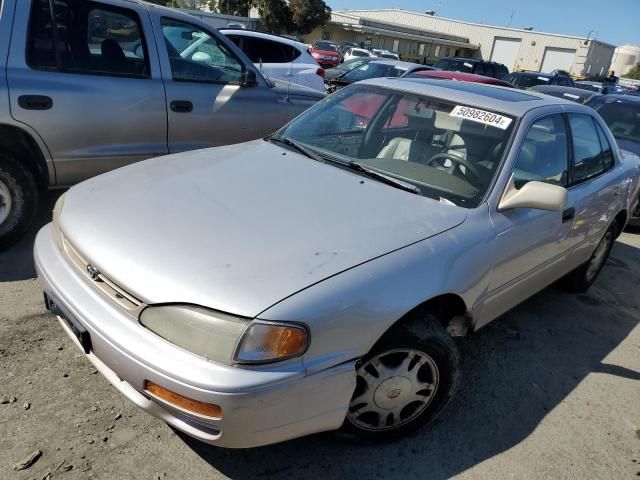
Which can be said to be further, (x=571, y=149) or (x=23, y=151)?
(x=23, y=151)

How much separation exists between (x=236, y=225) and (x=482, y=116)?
1666mm

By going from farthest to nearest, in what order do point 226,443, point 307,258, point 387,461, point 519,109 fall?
point 519,109 < point 387,461 < point 307,258 < point 226,443

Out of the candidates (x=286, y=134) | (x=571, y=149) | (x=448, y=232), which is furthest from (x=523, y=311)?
(x=286, y=134)

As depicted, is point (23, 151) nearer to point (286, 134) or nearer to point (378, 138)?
point (286, 134)

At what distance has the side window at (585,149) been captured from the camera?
3.57m

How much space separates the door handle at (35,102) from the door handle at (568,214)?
360 cm

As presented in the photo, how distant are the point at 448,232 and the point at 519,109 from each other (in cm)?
113

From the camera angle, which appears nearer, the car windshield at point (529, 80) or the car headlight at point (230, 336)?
the car headlight at point (230, 336)

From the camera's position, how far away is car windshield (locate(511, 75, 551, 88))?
1638 cm

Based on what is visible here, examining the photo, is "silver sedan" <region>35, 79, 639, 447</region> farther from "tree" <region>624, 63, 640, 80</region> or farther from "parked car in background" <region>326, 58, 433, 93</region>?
"tree" <region>624, 63, 640, 80</region>

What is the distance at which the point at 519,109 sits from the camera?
10.2 feet

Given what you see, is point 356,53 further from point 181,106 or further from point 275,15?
point 181,106

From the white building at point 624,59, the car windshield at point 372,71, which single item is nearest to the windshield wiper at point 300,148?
the car windshield at point 372,71

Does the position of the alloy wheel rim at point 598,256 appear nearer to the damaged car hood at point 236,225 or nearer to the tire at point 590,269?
the tire at point 590,269
